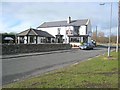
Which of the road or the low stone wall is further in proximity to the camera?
the low stone wall

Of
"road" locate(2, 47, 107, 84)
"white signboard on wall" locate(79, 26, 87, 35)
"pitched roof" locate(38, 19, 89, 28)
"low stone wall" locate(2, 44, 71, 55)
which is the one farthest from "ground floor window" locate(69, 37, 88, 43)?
"road" locate(2, 47, 107, 84)

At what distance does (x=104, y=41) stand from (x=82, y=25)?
37651mm

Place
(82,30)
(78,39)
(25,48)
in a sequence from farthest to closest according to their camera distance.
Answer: (82,30) → (78,39) → (25,48)

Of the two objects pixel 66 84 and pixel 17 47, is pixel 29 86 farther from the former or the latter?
pixel 17 47

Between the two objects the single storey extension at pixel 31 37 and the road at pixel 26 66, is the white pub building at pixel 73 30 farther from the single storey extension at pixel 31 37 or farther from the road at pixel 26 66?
the road at pixel 26 66

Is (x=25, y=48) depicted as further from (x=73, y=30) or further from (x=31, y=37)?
(x=73, y=30)

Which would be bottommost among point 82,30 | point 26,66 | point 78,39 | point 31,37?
point 26,66

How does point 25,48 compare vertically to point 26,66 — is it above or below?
above

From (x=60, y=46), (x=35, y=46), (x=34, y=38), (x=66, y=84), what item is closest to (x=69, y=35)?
(x=34, y=38)

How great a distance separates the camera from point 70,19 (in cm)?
7900

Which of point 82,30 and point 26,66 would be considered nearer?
point 26,66

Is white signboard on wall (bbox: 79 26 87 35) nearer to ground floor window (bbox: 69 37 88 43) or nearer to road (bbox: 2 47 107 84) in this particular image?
ground floor window (bbox: 69 37 88 43)

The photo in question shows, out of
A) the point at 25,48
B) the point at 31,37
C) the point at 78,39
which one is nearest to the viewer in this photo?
the point at 25,48

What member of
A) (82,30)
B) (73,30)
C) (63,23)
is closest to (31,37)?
(73,30)
